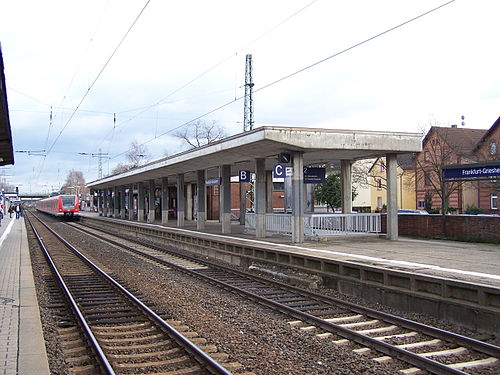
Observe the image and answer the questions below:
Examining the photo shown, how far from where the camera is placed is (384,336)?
7.85 m

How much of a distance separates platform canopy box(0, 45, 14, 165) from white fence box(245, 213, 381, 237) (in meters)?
10.5

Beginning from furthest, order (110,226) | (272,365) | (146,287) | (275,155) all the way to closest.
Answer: (110,226)
(275,155)
(146,287)
(272,365)

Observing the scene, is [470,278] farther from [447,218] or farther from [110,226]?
[110,226]

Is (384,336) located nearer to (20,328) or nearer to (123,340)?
(123,340)

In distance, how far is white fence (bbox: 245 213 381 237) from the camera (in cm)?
1908

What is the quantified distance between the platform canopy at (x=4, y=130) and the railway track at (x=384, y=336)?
22.3 feet

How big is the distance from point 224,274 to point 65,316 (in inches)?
238

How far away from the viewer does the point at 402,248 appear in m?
15.7

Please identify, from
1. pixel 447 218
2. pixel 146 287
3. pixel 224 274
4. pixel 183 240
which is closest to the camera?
pixel 146 287

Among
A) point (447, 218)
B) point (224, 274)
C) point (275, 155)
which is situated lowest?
point (224, 274)

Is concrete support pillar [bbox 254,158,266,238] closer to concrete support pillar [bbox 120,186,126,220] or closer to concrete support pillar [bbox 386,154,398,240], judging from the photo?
concrete support pillar [bbox 386,154,398,240]

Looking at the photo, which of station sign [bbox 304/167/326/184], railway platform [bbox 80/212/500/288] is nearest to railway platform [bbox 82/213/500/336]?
railway platform [bbox 80/212/500/288]

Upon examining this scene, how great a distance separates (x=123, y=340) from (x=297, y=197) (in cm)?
1130

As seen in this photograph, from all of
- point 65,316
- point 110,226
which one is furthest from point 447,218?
point 110,226
